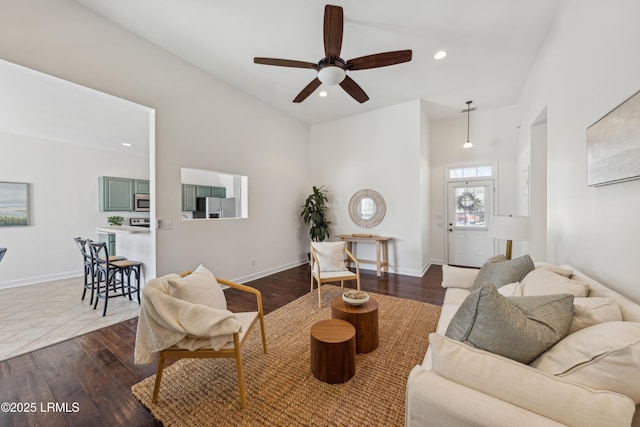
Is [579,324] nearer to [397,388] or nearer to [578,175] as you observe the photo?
[397,388]

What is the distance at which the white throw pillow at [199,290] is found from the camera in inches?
66.9

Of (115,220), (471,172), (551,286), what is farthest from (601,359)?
(115,220)

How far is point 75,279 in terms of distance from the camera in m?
4.66

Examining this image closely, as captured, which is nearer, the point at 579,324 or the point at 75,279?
the point at 579,324

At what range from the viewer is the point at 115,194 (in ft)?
18.1

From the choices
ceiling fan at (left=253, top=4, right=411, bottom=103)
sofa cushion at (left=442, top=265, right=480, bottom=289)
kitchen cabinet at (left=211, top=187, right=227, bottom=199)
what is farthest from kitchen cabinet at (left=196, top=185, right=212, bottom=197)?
sofa cushion at (left=442, top=265, right=480, bottom=289)

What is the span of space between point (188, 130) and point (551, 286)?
4.09 meters

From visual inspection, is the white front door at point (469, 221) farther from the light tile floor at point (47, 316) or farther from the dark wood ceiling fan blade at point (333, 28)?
the light tile floor at point (47, 316)

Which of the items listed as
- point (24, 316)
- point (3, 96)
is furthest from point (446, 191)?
point (3, 96)

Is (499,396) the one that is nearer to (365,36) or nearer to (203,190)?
(365,36)

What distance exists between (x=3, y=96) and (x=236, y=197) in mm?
3275

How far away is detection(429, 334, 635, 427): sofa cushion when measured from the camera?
739 mm

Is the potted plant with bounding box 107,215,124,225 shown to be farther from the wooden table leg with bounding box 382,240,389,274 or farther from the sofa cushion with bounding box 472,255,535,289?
the sofa cushion with bounding box 472,255,535,289

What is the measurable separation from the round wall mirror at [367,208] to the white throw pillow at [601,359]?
404cm
